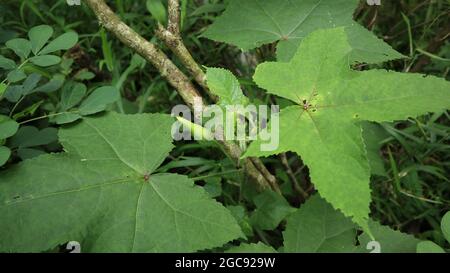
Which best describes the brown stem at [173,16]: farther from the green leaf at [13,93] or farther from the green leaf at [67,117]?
the green leaf at [13,93]

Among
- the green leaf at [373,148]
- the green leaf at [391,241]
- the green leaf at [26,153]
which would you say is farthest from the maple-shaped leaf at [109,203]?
the green leaf at [373,148]

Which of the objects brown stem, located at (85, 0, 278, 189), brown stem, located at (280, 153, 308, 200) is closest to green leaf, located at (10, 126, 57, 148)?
brown stem, located at (85, 0, 278, 189)

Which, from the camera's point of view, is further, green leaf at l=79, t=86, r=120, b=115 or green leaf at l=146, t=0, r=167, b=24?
green leaf at l=146, t=0, r=167, b=24

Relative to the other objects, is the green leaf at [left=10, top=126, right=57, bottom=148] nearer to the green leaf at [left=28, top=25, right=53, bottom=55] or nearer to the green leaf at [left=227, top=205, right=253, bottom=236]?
the green leaf at [left=28, top=25, right=53, bottom=55]

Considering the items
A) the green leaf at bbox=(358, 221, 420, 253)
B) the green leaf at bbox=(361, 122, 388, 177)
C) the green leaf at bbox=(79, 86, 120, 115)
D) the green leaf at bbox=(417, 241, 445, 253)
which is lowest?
the green leaf at bbox=(358, 221, 420, 253)

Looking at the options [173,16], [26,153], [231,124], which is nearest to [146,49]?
[173,16]
